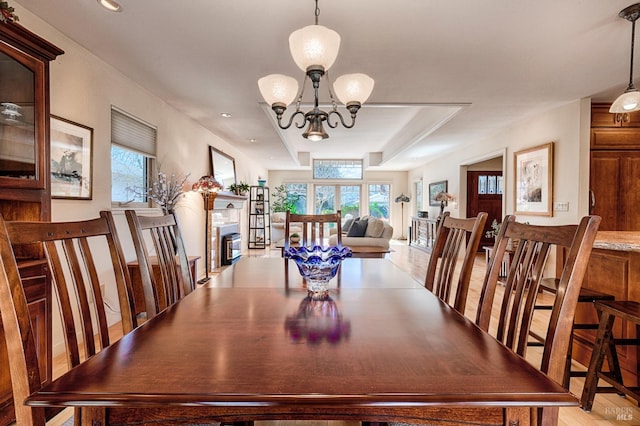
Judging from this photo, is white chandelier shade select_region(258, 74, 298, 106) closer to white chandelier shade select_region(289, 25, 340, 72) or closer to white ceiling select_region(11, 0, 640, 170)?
→ white chandelier shade select_region(289, 25, 340, 72)

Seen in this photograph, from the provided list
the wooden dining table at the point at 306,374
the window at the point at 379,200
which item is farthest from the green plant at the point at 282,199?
the wooden dining table at the point at 306,374

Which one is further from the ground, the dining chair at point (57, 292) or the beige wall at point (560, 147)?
the beige wall at point (560, 147)

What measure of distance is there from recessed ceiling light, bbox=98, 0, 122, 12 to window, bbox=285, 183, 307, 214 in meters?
9.44

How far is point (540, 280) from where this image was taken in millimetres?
1044

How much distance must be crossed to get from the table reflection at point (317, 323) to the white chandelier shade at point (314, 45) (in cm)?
124

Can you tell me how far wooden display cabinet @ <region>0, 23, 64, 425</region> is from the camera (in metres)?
1.72

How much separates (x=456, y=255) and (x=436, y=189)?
7603 mm

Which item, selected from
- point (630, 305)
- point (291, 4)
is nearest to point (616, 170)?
point (630, 305)

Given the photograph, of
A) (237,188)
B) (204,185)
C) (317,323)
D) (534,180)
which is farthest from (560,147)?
(237,188)

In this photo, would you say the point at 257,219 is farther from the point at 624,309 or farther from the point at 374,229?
the point at 624,309

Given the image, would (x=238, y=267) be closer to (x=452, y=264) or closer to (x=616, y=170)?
(x=452, y=264)

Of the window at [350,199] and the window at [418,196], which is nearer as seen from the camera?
the window at [418,196]

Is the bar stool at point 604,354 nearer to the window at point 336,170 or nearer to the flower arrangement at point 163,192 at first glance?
the flower arrangement at point 163,192

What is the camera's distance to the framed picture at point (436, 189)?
8125 millimetres
